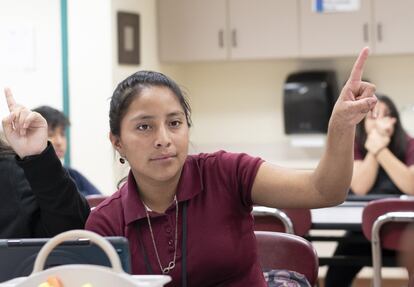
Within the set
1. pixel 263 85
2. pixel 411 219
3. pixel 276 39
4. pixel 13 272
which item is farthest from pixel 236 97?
pixel 13 272

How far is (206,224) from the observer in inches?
63.6

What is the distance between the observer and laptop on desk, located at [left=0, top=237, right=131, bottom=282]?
1.18 metres

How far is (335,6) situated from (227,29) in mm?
767

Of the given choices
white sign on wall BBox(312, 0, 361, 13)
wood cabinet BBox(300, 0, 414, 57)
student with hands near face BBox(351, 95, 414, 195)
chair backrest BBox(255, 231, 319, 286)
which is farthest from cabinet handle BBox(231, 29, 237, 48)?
chair backrest BBox(255, 231, 319, 286)

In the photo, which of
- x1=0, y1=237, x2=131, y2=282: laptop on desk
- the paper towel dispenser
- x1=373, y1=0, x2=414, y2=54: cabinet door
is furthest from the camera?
the paper towel dispenser

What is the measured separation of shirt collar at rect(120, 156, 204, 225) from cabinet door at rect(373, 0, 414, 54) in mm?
3635

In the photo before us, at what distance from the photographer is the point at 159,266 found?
1.58m

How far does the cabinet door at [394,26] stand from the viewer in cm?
502

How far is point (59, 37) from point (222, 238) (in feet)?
11.7

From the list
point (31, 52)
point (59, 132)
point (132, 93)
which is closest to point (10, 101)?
point (132, 93)

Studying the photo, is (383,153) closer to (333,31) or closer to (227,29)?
(333,31)

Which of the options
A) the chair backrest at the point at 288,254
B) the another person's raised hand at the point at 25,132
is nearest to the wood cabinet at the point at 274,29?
the chair backrest at the point at 288,254

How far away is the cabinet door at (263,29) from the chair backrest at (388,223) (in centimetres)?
218

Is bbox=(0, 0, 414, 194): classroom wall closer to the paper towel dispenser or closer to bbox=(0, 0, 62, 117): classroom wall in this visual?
bbox=(0, 0, 62, 117): classroom wall
